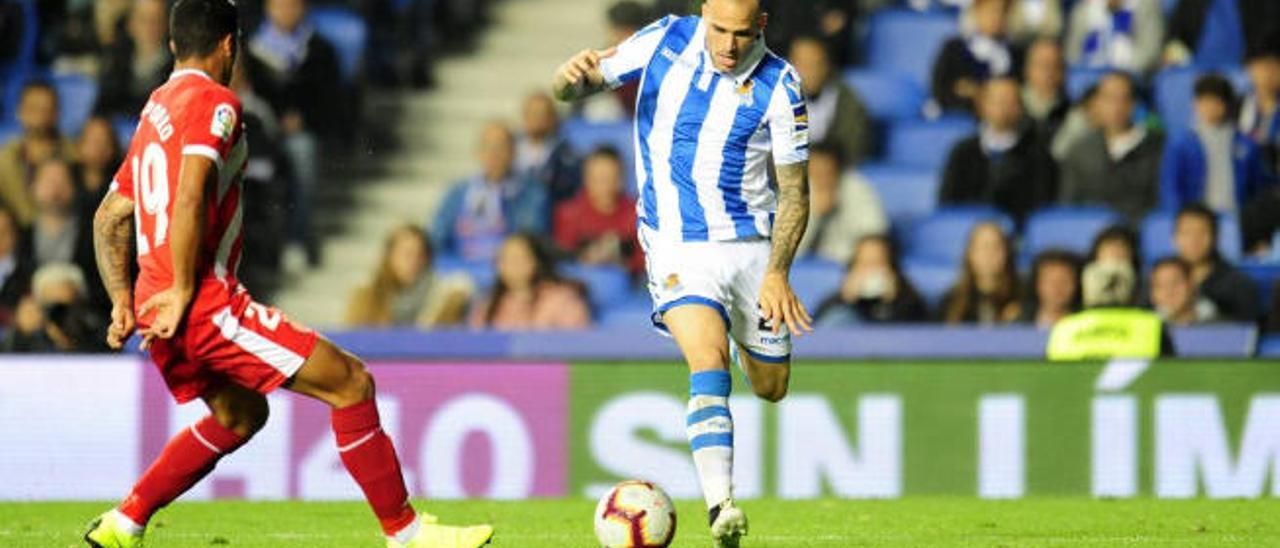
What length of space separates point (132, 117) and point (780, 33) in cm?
423

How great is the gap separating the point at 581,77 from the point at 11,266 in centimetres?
714

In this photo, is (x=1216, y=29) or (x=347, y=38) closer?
(x=1216, y=29)

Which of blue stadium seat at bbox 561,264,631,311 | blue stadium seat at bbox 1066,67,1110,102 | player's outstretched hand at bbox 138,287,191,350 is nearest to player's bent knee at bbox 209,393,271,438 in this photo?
player's outstretched hand at bbox 138,287,191,350

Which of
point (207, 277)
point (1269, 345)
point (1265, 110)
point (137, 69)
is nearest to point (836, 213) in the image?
point (1265, 110)

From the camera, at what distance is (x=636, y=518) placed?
813 centimetres

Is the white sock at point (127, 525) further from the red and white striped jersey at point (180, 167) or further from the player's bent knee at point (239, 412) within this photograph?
the red and white striped jersey at point (180, 167)

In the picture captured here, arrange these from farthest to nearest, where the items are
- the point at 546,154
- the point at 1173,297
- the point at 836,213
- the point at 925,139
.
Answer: the point at 925,139 < the point at 546,154 < the point at 836,213 < the point at 1173,297

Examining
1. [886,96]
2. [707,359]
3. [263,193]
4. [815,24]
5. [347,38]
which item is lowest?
[263,193]

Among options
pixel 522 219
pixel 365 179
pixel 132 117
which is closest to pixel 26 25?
pixel 132 117

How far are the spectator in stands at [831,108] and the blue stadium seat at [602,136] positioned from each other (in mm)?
1202

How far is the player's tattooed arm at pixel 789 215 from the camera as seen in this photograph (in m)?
8.70

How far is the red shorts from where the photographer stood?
793 centimetres

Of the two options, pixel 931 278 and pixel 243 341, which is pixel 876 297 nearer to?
pixel 931 278

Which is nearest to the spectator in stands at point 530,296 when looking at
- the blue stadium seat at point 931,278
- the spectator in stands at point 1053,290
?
the blue stadium seat at point 931,278
